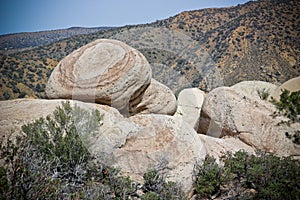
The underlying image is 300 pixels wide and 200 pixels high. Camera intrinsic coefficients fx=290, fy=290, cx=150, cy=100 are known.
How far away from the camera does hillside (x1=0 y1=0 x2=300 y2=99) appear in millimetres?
24250

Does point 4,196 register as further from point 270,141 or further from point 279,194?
point 270,141

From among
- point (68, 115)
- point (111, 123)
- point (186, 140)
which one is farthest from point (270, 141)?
point (68, 115)

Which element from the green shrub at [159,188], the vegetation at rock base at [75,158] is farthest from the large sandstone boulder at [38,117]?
the green shrub at [159,188]

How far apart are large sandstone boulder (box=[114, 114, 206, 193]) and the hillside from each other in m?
16.5

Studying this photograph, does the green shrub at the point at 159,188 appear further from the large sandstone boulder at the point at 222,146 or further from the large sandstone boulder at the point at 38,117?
the large sandstone boulder at the point at 222,146

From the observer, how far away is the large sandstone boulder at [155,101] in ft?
28.3

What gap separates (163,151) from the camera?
6184 millimetres

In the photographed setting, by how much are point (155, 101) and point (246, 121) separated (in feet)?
9.18

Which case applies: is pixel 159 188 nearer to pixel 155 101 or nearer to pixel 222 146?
pixel 222 146

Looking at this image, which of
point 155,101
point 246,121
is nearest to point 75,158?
point 155,101

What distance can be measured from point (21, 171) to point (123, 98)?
12.7 feet

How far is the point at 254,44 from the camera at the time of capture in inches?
1188

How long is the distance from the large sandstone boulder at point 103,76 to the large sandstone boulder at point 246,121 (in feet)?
8.30

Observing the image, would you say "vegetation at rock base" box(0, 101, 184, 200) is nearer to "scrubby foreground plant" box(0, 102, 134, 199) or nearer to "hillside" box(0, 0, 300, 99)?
"scrubby foreground plant" box(0, 102, 134, 199)
